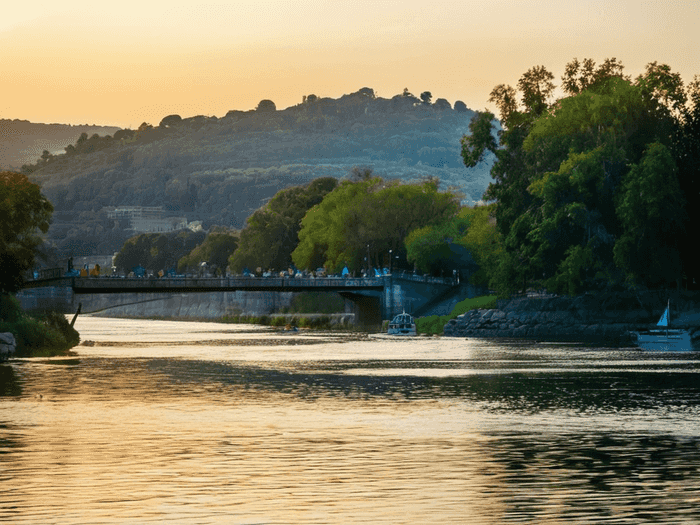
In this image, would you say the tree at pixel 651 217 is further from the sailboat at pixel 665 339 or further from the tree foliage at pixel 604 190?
the sailboat at pixel 665 339

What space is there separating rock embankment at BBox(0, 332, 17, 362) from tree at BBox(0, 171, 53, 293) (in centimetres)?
377

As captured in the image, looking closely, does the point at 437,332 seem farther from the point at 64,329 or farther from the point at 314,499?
the point at 314,499

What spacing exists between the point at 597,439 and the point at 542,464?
7.77 metres

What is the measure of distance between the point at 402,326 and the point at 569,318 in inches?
955

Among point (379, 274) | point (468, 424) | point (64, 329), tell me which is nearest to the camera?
point (468, 424)

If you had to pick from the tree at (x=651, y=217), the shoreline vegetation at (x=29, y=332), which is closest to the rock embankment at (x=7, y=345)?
the shoreline vegetation at (x=29, y=332)

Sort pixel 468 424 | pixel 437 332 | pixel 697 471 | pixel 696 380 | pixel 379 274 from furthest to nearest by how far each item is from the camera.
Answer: pixel 379 274 < pixel 437 332 < pixel 696 380 < pixel 468 424 < pixel 697 471

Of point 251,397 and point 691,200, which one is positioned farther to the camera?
point 691,200

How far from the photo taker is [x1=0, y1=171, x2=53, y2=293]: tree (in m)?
99.3

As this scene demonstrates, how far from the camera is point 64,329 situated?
117625 millimetres

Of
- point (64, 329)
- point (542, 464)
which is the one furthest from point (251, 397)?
point (64, 329)

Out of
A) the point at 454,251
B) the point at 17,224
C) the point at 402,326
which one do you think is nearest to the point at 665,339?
the point at 402,326

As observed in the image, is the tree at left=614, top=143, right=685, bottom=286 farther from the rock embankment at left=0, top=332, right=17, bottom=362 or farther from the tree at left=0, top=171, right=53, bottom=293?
the rock embankment at left=0, top=332, right=17, bottom=362

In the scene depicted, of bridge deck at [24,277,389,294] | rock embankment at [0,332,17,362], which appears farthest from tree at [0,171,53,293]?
bridge deck at [24,277,389,294]
